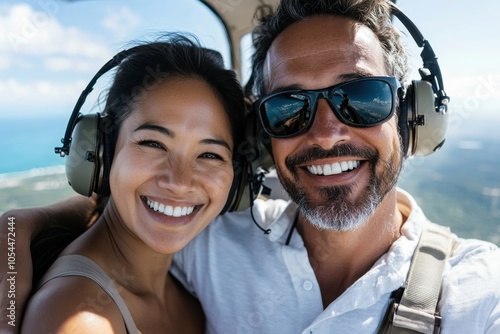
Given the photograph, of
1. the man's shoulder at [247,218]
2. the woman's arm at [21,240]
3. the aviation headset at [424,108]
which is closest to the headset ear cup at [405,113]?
the aviation headset at [424,108]

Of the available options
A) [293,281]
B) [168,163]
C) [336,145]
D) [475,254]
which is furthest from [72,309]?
[475,254]

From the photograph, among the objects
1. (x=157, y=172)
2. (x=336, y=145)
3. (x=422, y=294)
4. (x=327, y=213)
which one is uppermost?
(x=336, y=145)

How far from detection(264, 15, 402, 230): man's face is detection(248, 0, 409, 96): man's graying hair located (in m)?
0.05

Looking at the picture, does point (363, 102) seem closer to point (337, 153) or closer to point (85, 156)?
point (337, 153)

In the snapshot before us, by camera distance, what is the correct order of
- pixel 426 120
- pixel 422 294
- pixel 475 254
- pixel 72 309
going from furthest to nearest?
pixel 426 120
pixel 475 254
pixel 422 294
pixel 72 309

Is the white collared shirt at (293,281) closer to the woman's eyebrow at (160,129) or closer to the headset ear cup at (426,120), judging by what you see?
the headset ear cup at (426,120)

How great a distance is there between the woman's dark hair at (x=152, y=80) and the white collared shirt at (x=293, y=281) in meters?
0.47

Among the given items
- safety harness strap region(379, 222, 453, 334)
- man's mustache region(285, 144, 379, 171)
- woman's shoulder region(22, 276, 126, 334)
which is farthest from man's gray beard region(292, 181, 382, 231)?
woman's shoulder region(22, 276, 126, 334)

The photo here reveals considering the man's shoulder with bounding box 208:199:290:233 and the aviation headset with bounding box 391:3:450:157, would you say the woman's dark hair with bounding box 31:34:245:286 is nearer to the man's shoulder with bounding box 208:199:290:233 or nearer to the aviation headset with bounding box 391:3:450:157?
the man's shoulder with bounding box 208:199:290:233

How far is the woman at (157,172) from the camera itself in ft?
4.93

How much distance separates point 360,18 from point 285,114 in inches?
22.0

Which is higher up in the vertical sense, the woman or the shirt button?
A: the woman

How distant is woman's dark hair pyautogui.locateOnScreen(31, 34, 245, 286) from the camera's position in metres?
1.60

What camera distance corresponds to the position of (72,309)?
1.17 m
